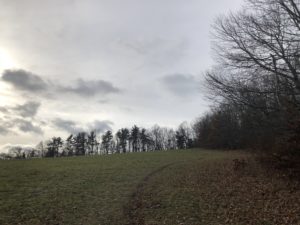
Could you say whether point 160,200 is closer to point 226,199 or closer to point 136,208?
point 136,208

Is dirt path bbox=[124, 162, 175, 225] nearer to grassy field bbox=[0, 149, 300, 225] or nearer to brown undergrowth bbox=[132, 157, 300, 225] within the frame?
grassy field bbox=[0, 149, 300, 225]

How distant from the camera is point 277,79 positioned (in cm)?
2092

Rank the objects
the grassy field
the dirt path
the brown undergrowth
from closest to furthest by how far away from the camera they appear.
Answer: the brown undergrowth < the grassy field < the dirt path

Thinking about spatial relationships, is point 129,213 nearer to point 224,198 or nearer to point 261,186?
point 224,198

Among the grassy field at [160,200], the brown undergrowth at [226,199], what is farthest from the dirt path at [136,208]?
the brown undergrowth at [226,199]

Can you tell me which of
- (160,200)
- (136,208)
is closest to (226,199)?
(160,200)

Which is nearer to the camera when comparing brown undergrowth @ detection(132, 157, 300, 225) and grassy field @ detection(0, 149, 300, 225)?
brown undergrowth @ detection(132, 157, 300, 225)

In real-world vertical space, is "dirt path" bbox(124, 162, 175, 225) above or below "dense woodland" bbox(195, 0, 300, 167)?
below

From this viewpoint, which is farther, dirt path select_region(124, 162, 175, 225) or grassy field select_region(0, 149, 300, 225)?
dirt path select_region(124, 162, 175, 225)

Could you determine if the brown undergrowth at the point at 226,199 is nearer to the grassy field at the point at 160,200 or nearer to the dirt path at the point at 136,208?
the grassy field at the point at 160,200

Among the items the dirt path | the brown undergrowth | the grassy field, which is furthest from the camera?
the dirt path

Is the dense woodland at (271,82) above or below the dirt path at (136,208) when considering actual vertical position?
above

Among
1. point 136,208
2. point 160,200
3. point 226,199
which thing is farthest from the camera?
point 160,200

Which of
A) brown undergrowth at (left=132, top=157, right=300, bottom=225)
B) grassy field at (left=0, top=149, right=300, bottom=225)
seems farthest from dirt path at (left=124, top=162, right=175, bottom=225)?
brown undergrowth at (left=132, top=157, right=300, bottom=225)
